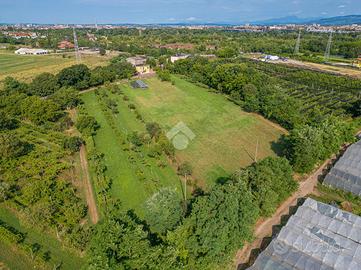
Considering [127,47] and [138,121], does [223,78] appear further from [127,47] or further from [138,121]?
[127,47]

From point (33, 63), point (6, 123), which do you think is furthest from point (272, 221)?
point (33, 63)

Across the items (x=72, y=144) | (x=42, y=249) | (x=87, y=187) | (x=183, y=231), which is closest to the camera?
(x=183, y=231)

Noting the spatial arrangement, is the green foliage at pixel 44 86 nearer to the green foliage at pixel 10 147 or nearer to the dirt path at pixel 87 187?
the green foliage at pixel 10 147

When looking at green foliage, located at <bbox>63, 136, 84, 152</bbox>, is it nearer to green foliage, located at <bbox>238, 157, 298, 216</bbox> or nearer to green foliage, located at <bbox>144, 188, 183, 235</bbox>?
green foliage, located at <bbox>144, 188, 183, 235</bbox>

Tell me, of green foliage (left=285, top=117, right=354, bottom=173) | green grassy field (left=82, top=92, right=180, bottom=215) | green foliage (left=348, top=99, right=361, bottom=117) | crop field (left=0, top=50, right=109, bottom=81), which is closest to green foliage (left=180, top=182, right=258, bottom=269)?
green grassy field (left=82, top=92, right=180, bottom=215)

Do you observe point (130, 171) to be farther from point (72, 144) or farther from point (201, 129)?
point (201, 129)

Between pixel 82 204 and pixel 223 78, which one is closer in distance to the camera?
pixel 82 204

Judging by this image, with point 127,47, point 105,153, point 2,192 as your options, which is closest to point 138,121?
point 105,153
